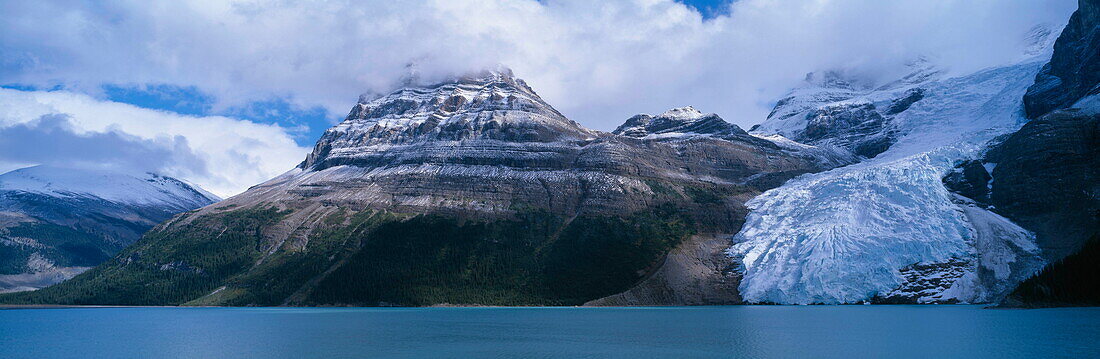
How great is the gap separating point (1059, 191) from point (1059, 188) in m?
1.18

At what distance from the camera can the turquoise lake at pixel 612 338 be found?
233 ft

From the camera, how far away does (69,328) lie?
114688 mm

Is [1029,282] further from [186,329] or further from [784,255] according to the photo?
[186,329]

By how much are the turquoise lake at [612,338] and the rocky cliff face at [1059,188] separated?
817 cm

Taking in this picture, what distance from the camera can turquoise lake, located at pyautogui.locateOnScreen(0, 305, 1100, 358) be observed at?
70.9 metres

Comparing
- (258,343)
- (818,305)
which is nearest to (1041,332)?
(818,305)

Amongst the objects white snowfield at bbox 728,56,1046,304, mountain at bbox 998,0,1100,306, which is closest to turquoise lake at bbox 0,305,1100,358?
mountain at bbox 998,0,1100,306

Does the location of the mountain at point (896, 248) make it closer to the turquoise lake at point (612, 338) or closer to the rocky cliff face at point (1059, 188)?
the rocky cliff face at point (1059, 188)

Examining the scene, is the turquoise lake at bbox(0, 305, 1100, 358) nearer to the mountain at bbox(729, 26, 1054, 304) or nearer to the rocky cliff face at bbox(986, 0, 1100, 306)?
the rocky cliff face at bbox(986, 0, 1100, 306)

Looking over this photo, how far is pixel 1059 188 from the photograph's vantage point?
161 metres

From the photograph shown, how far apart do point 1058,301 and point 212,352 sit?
5312 inches

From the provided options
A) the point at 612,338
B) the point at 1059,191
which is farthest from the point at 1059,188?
the point at 612,338

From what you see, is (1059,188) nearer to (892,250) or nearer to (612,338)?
→ (892,250)

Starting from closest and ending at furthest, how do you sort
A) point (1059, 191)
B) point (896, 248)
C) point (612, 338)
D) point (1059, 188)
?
point (612, 338) → point (1059, 191) → point (1059, 188) → point (896, 248)
